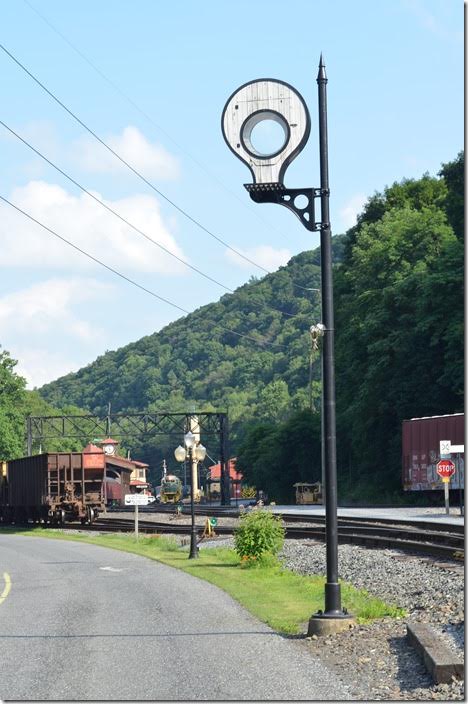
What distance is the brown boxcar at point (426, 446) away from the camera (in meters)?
50.9

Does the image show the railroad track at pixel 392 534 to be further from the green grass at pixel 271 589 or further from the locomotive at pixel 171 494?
the locomotive at pixel 171 494

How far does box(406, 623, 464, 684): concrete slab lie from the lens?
396 inches

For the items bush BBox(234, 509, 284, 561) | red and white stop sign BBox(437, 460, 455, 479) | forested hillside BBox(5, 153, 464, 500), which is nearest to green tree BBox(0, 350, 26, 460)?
forested hillside BBox(5, 153, 464, 500)

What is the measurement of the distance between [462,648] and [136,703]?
3276 mm

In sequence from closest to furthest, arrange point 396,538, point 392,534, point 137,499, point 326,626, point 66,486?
point 326,626 < point 396,538 < point 392,534 < point 137,499 < point 66,486

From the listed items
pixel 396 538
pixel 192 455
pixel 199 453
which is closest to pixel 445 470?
pixel 396 538

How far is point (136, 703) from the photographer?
966 centimetres

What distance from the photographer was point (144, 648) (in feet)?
42.6

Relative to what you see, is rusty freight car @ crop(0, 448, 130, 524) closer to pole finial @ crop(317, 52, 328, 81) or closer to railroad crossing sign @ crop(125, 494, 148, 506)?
railroad crossing sign @ crop(125, 494, 148, 506)

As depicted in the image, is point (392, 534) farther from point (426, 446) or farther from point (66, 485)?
point (66, 485)

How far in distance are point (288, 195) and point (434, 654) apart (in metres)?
5.71

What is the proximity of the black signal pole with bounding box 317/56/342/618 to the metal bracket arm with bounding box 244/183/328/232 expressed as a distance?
A: 14 cm

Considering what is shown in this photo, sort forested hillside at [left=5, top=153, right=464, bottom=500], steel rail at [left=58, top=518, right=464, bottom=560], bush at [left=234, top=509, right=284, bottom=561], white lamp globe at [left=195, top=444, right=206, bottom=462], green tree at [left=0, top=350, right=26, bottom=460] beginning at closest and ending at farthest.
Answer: bush at [left=234, top=509, right=284, bottom=561] < steel rail at [left=58, top=518, right=464, bottom=560] < white lamp globe at [left=195, top=444, right=206, bottom=462] < forested hillside at [left=5, top=153, right=464, bottom=500] < green tree at [left=0, top=350, right=26, bottom=460]

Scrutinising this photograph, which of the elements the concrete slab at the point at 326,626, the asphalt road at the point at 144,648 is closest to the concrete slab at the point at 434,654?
the asphalt road at the point at 144,648
